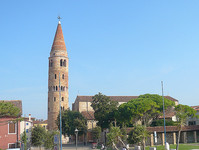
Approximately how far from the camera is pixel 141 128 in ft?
98.9

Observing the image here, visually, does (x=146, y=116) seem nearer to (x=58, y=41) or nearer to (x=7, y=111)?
(x=7, y=111)

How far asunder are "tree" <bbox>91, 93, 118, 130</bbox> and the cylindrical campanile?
18389 millimetres

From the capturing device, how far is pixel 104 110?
180 feet

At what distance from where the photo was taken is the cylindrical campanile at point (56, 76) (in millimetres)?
71625

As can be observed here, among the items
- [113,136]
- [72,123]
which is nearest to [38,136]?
[113,136]

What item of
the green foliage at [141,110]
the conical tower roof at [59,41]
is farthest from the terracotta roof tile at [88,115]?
the green foliage at [141,110]

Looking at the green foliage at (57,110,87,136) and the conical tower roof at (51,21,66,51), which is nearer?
the green foliage at (57,110,87,136)

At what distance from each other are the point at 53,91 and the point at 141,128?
45730 mm

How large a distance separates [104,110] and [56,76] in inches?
928

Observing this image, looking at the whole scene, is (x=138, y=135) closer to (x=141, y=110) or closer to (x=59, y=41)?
(x=141, y=110)

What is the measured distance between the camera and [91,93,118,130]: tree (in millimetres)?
54750

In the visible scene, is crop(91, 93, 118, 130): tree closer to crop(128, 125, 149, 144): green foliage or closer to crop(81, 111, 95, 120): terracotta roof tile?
crop(81, 111, 95, 120): terracotta roof tile

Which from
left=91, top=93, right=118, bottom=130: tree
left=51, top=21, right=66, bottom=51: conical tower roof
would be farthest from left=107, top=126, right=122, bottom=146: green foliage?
left=51, top=21, right=66, bottom=51: conical tower roof

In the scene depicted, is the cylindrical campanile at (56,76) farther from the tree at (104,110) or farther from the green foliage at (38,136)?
the green foliage at (38,136)
